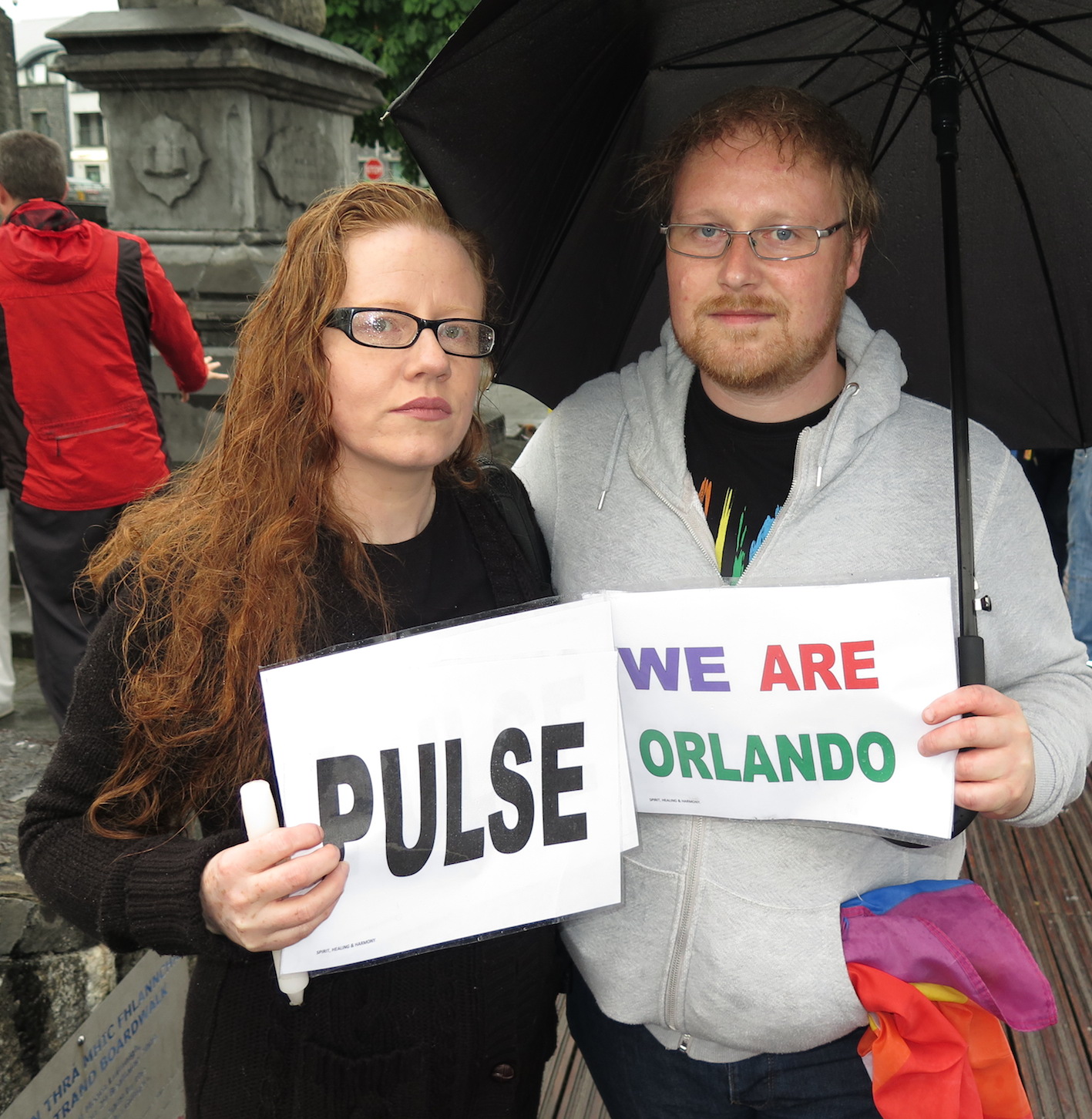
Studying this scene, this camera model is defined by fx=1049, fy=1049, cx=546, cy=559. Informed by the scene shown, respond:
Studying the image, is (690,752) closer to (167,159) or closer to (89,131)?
(167,159)

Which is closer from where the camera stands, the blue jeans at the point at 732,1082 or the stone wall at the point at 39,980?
the blue jeans at the point at 732,1082

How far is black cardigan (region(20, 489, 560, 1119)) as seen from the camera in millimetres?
1493

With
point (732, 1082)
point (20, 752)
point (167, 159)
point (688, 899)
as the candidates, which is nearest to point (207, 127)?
point (167, 159)

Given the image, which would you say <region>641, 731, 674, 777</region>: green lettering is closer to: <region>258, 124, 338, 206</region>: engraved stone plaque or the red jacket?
the red jacket

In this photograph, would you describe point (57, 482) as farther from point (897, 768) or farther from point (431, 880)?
point (897, 768)

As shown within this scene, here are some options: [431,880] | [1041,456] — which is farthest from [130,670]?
[1041,456]

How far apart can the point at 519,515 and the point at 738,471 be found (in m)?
0.42

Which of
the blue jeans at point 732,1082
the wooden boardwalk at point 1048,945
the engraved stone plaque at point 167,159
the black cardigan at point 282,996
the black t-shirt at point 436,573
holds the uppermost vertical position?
the engraved stone plaque at point 167,159

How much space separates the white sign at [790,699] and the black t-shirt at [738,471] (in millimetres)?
228

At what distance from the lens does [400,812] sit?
153cm

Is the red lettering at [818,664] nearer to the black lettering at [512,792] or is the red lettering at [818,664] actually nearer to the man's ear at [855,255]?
the black lettering at [512,792]

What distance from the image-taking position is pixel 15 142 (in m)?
4.32

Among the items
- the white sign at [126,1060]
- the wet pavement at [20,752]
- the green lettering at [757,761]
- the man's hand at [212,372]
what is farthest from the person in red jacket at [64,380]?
the green lettering at [757,761]

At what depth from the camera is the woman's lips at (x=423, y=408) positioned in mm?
1653
